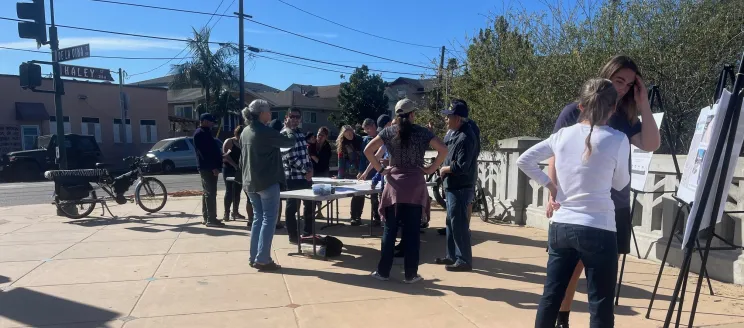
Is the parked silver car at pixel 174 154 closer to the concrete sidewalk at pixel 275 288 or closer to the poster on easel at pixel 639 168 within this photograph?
the concrete sidewalk at pixel 275 288

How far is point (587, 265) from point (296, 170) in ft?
14.3

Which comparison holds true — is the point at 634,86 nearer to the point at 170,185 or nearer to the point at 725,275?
the point at 725,275

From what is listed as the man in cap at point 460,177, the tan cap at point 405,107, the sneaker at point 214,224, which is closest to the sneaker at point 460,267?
the man in cap at point 460,177

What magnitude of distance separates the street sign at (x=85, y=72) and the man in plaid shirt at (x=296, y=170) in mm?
7753

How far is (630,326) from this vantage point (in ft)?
11.9

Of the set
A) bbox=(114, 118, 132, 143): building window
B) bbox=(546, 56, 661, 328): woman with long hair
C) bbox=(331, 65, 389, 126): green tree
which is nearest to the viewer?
bbox=(546, 56, 661, 328): woman with long hair

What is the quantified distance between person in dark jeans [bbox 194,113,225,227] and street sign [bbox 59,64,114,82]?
19.0 feet

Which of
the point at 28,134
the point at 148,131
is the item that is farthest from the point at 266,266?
the point at 148,131

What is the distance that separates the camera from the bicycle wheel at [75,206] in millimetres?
8141

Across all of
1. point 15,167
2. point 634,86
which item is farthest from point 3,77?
point 634,86

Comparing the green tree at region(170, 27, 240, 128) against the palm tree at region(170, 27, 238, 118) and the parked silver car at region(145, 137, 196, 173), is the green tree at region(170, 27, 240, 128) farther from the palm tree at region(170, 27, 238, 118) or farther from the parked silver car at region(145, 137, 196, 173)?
the parked silver car at region(145, 137, 196, 173)

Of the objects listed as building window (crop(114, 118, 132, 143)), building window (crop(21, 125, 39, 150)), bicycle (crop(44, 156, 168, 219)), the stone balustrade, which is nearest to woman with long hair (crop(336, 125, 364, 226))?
the stone balustrade

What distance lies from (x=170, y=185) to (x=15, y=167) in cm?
707

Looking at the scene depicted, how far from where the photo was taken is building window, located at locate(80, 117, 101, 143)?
91.5 ft
